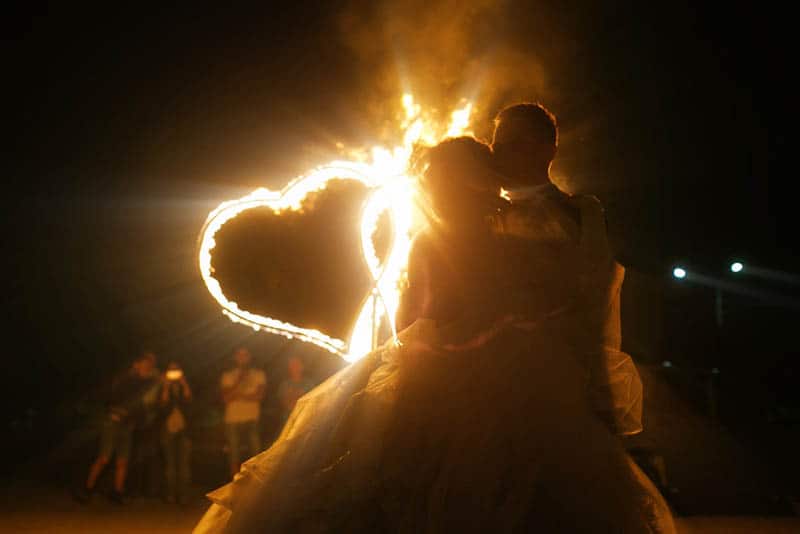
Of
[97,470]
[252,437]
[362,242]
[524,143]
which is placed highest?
[524,143]

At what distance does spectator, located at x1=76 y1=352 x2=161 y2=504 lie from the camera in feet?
35.0

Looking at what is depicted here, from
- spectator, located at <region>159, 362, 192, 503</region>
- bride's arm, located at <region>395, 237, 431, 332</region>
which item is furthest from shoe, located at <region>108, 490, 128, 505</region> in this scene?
bride's arm, located at <region>395, 237, 431, 332</region>

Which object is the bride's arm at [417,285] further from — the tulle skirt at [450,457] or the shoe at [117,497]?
the shoe at [117,497]

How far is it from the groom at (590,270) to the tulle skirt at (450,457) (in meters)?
0.12

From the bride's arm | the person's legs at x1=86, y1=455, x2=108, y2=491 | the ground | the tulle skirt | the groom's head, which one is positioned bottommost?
the ground

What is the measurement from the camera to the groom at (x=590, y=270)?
2.92 meters

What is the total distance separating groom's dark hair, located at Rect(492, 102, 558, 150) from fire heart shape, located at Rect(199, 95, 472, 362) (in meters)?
0.55

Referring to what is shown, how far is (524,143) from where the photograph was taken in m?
3.07

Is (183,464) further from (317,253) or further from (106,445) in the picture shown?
(317,253)

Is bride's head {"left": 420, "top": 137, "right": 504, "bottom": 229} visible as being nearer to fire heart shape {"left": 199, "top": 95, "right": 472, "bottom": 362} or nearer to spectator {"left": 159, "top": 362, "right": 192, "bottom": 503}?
fire heart shape {"left": 199, "top": 95, "right": 472, "bottom": 362}

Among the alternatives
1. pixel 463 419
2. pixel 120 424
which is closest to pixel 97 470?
pixel 120 424

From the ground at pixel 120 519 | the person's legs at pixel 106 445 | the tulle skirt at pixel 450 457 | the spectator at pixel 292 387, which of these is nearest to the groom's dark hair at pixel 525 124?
the tulle skirt at pixel 450 457

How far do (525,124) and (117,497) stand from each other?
9604 millimetres

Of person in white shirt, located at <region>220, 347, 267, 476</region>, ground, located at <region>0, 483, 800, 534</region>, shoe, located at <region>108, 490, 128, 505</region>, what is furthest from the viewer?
shoe, located at <region>108, 490, 128, 505</region>
